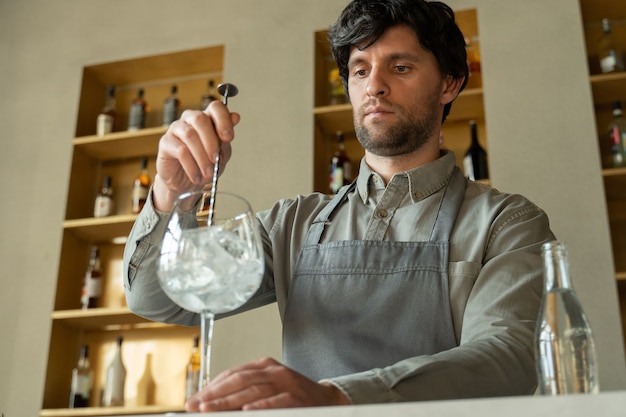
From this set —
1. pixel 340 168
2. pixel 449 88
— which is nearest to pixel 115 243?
pixel 340 168

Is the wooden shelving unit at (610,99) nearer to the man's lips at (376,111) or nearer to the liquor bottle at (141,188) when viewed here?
the man's lips at (376,111)

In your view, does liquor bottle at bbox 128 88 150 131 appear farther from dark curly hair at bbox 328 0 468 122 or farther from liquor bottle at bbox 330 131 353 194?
dark curly hair at bbox 328 0 468 122

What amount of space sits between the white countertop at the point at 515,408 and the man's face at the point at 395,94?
3.16ft

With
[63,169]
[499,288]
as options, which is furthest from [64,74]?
[499,288]

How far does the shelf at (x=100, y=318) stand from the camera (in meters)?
2.77

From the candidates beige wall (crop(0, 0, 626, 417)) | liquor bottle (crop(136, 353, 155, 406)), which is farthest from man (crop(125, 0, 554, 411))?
liquor bottle (crop(136, 353, 155, 406))

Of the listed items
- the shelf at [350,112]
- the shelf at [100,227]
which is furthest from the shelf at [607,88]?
the shelf at [100,227]

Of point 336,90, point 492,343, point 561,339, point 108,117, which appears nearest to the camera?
point 561,339

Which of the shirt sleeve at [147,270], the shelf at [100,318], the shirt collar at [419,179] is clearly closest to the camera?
the shirt sleeve at [147,270]

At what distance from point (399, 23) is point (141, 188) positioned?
177 cm

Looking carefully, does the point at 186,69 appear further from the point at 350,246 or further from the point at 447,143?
the point at 350,246

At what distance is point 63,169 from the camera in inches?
121

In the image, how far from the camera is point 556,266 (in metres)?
0.70

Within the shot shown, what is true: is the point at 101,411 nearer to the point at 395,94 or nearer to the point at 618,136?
the point at 395,94
